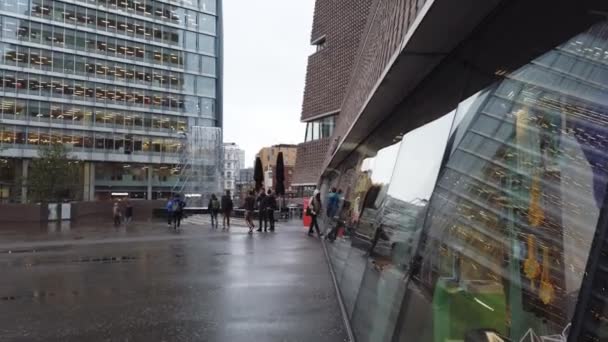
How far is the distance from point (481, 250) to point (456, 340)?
47 centimetres

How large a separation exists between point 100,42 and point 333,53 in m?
50.6

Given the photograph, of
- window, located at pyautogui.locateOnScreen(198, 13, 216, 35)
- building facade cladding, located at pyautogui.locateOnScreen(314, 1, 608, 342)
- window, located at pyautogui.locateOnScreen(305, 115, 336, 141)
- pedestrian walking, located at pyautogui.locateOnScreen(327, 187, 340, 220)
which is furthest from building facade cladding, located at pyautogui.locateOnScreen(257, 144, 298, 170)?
building facade cladding, located at pyautogui.locateOnScreen(314, 1, 608, 342)

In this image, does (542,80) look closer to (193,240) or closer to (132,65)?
(193,240)

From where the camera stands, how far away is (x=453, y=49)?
421 cm

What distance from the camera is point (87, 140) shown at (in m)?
79.7

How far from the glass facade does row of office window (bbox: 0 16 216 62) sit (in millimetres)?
81876

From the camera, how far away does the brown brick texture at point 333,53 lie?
40250mm

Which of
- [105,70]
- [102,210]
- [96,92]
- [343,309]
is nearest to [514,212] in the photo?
[343,309]

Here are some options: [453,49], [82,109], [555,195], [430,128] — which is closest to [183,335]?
[430,128]

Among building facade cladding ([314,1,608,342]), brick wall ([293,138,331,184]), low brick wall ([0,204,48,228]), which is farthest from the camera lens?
brick wall ([293,138,331,184])

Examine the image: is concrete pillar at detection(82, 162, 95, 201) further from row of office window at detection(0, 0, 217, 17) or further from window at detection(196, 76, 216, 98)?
row of office window at detection(0, 0, 217, 17)

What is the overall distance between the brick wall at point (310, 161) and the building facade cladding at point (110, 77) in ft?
117

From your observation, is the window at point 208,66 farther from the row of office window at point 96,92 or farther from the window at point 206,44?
the row of office window at point 96,92

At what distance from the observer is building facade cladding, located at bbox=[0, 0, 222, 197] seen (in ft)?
240
